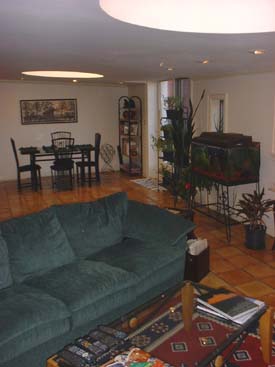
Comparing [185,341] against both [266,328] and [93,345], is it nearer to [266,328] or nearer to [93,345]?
[266,328]

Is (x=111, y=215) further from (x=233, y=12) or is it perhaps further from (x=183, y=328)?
(x=233, y=12)

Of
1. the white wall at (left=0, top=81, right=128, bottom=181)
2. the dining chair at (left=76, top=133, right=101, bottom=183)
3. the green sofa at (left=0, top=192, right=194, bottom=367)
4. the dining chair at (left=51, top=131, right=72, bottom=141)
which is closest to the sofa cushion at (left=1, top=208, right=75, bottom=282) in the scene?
the green sofa at (left=0, top=192, right=194, bottom=367)

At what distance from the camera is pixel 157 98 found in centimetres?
831

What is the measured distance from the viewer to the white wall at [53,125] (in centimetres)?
852

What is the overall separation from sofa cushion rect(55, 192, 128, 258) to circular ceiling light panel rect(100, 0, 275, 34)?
2188mm

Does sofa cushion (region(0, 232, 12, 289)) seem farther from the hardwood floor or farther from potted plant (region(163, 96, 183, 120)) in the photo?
potted plant (region(163, 96, 183, 120))

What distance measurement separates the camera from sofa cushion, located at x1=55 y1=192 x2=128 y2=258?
3.45 meters

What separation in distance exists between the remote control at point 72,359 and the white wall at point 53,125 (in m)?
7.20

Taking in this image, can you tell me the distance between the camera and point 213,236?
510 centimetres

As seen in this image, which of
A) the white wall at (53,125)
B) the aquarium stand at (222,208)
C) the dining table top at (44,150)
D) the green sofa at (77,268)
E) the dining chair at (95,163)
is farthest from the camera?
the white wall at (53,125)

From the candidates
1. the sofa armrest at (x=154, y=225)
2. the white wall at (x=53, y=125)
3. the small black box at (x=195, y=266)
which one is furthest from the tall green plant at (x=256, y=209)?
the white wall at (x=53, y=125)

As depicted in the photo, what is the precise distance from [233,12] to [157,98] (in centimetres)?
682

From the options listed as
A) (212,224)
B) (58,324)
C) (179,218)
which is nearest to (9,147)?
(212,224)

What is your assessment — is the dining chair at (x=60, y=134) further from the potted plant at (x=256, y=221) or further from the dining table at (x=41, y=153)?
the potted plant at (x=256, y=221)
